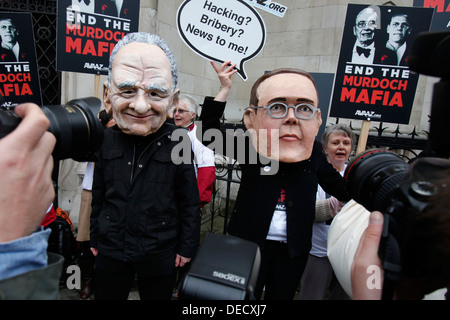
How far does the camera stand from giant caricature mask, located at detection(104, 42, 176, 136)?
1600mm

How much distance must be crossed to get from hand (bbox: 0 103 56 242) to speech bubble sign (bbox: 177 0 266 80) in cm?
155

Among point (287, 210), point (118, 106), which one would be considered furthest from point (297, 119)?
point (118, 106)

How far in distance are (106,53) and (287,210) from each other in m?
2.70

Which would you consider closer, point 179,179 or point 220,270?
point 220,270

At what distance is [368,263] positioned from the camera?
2.32 feet

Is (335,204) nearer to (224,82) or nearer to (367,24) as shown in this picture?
(224,82)

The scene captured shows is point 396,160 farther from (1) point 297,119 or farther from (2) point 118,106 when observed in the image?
(2) point 118,106

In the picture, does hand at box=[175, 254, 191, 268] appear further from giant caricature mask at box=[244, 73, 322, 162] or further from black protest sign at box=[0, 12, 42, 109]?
black protest sign at box=[0, 12, 42, 109]

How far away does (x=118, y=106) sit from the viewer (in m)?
1.63

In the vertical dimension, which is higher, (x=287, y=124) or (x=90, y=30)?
(x=90, y=30)

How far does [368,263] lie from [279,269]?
1054 millimetres

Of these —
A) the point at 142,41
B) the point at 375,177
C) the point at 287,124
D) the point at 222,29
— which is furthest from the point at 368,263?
the point at 222,29

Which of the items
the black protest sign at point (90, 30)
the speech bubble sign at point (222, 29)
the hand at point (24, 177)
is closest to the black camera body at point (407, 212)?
the hand at point (24, 177)

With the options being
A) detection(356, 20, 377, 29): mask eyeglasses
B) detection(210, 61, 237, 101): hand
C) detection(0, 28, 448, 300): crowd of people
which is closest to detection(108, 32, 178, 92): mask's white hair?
detection(0, 28, 448, 300): crowd of people
